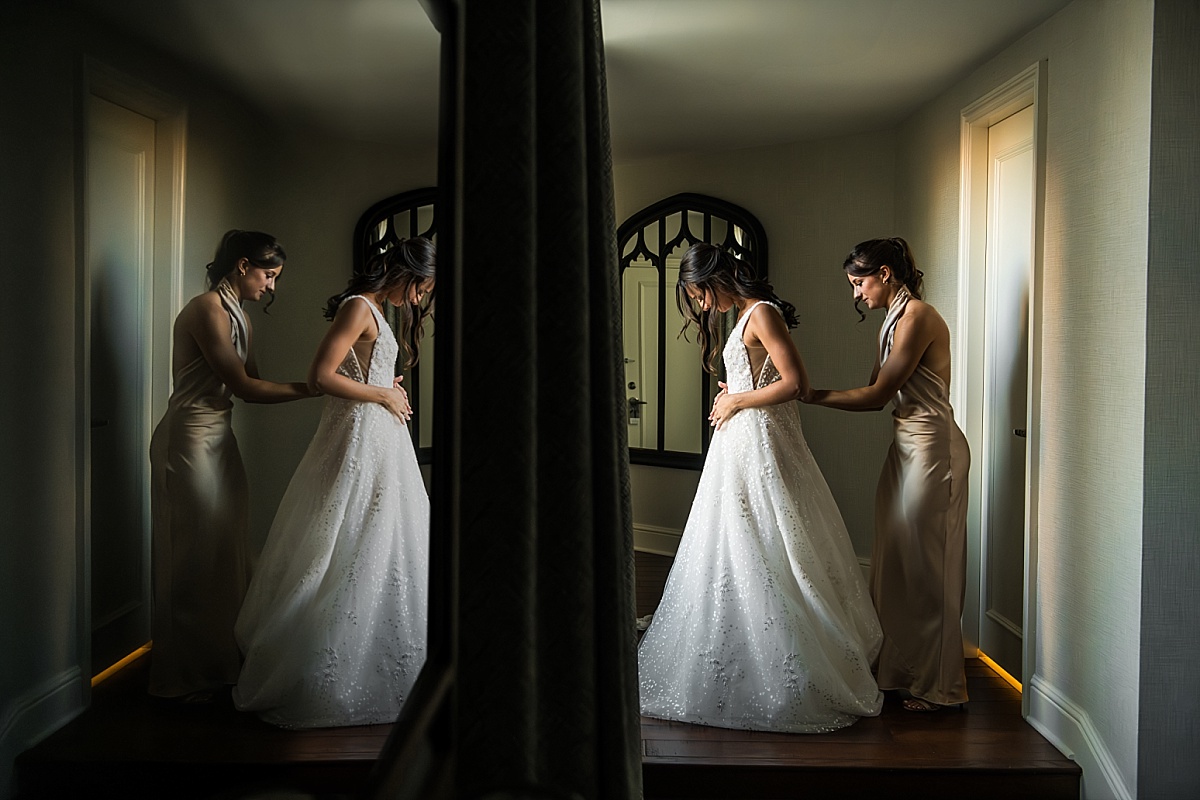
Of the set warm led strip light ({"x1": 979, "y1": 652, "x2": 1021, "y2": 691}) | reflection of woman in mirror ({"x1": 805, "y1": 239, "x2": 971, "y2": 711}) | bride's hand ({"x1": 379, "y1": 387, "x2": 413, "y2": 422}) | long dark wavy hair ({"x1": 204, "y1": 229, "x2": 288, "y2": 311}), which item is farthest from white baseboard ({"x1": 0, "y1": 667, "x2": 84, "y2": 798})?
warm led strip light ({"x1": 979, "y1": 652, "x2": 1021, "y2": 691})

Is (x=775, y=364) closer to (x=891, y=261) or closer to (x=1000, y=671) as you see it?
(x=891, y=261)

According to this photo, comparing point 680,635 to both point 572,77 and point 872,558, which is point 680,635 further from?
point 572,77

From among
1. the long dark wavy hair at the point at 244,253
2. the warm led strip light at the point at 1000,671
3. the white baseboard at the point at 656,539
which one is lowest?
the warm led strip light at the point at 1000,671

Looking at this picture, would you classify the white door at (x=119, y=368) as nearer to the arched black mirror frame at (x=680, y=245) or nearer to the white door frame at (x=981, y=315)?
the white door frame at (x=981, y=315)

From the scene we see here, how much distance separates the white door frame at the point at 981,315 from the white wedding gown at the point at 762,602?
1.85ft

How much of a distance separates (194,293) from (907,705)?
2.90m

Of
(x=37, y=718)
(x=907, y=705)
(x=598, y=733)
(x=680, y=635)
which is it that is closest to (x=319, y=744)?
(x=37, y=718)

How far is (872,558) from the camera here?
304 cm

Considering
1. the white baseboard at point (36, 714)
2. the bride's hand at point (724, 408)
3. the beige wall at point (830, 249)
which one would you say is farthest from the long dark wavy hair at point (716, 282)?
the white baseboard at point (36, 714)

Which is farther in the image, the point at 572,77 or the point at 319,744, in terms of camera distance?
the point at 572,77

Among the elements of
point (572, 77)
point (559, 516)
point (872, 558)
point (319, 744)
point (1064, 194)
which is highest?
point (1064, 194)

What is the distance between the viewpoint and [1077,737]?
2484 mm

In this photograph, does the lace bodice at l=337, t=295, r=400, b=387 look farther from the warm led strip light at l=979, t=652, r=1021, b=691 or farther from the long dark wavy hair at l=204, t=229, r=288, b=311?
the warm led strip light at l=979, t=652, r=1021, b=691

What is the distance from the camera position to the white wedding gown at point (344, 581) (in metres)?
0.69
